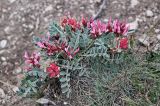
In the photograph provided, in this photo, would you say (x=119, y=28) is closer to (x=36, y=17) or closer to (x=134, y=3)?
(x=134, y=3)

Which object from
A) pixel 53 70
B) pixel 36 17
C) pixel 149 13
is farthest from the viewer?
pixel 36 17

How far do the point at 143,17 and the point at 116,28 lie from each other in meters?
0.91

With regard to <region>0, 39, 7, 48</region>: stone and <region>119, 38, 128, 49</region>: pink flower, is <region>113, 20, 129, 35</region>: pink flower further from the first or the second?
<region>0, 39, 7, 48</region>: stone

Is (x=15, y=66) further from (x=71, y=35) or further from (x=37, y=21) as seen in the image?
(x=71, y=35)

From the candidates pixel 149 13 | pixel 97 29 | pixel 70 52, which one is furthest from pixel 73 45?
pixel 149 13

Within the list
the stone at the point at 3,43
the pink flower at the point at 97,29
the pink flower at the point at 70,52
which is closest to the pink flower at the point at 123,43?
the pink flower at the point at 97,29

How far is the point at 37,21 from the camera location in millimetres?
3561

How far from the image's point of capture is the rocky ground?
3334 mm

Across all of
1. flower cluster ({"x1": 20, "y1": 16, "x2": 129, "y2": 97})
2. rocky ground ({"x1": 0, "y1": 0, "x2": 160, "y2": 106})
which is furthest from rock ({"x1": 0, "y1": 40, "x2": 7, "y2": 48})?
flower cluster ({"x1": 20, "y1": 16, "x2": 129, "y2": 97})

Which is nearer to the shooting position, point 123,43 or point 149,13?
point 123,43

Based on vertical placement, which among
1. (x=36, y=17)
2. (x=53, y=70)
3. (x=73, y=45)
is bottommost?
(x=53, y=70)

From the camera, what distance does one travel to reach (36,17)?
11.8ft

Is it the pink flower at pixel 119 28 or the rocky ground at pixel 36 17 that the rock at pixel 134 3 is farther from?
the pink flower at pixel 119 28

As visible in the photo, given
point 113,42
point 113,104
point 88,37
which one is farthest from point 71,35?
point 113,104
